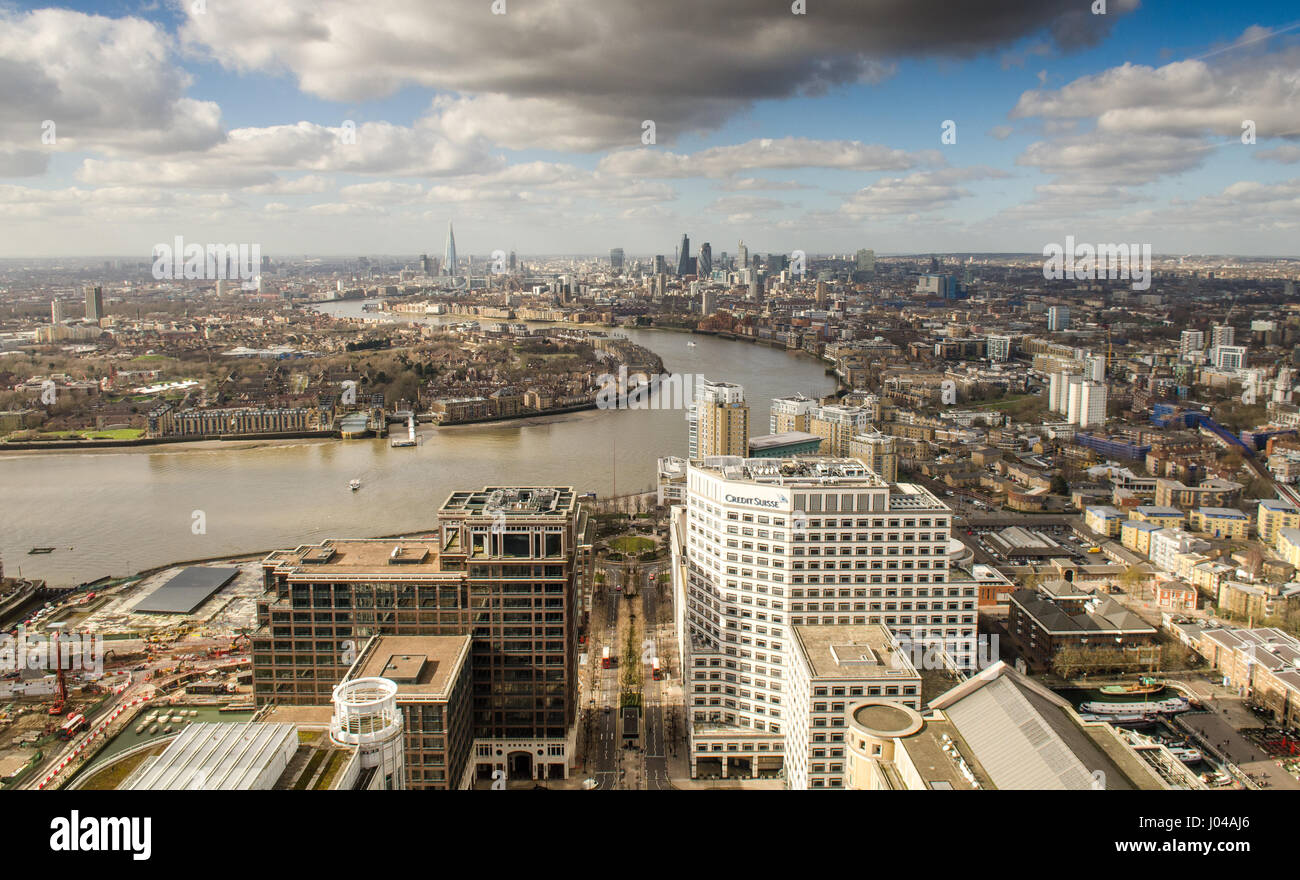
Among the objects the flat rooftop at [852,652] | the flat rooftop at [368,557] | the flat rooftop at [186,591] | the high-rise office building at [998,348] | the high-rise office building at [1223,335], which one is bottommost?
the flat rooftop at [186,591]

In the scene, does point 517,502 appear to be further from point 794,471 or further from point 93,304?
point 93,304

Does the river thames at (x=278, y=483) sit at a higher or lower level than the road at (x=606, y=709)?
higher

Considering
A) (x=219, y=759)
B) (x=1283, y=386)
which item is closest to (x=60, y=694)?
(x=219, y=759)

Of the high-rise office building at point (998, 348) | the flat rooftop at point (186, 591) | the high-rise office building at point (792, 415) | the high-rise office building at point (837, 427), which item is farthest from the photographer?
the high-rise office building at point (998, 348)

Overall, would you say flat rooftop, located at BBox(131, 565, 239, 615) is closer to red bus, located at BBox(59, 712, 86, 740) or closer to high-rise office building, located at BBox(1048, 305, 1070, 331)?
red bus, located at BBox(59, 712, 86, 740)

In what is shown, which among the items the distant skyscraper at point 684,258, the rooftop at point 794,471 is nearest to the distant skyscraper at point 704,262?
the distant skyscraper at point 684,258

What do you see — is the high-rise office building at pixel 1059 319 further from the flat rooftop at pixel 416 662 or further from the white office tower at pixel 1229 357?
the flat rooftop at pixel 416 662
